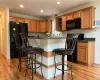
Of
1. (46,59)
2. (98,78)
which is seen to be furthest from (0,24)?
(98,78)

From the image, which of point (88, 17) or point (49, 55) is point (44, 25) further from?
point (49, 55)

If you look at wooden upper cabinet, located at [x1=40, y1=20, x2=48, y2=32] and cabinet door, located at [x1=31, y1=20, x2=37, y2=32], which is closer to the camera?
cabinet door, located at [x1=31, y1=20, x2=37, y2=32]

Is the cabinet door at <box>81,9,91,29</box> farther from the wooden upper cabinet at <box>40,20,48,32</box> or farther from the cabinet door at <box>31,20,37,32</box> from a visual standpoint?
the cabinet door at <box>31,20,37,32</box>

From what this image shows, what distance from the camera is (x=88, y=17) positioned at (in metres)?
3.79

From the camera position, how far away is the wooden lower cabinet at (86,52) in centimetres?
351

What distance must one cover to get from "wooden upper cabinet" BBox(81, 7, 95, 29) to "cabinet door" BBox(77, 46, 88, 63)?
2.88 ft

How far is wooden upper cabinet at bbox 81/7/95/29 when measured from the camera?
372 cm

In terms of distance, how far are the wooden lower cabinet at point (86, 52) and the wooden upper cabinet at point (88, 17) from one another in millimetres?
731

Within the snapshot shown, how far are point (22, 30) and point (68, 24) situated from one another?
7.79ft

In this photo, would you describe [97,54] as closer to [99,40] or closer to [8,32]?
[99,40]

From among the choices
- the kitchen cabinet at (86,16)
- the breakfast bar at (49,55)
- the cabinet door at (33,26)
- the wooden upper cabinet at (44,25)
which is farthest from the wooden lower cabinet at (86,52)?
the cabinet door at (33,26)

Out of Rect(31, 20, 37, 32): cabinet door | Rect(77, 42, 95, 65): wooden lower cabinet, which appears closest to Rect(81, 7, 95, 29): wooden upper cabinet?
Rect(77, 42, 95, 65): wooden lower cabinet

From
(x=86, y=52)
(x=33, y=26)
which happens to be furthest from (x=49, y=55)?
(x=33, y=26)

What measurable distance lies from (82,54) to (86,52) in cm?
20
